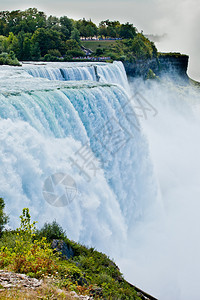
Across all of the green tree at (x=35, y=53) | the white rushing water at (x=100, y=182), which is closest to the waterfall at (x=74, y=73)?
the white rushing water at (x=100, y=182)

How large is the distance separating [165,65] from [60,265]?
54243 mm

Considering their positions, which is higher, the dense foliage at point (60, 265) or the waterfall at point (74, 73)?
the waterfall at point (74, 73)

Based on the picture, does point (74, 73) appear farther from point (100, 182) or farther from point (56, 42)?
point (56, 42)

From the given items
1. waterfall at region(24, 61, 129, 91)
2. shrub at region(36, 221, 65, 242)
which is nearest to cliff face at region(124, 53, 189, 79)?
waterfall at region(24, 61, 129, 91)

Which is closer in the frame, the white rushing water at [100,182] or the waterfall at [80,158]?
the waterfall at [80,158]

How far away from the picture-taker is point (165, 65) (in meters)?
55.2

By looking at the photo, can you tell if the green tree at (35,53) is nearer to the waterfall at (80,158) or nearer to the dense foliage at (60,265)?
the waterfall at (80,158)

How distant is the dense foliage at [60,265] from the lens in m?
4.84

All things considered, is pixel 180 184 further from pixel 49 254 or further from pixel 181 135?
pixel 49 254

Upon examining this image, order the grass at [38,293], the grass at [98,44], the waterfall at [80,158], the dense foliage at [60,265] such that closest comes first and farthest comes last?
the grass at [38,293] < the dense foliage at [60,265] < the waterfall at [80,158] < the grass at [98,44]

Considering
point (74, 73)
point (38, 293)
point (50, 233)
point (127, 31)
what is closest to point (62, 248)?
point (50, 233)

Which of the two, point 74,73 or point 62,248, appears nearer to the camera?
point 62,248

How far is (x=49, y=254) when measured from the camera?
5262 mm

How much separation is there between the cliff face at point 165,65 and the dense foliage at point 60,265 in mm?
34771
